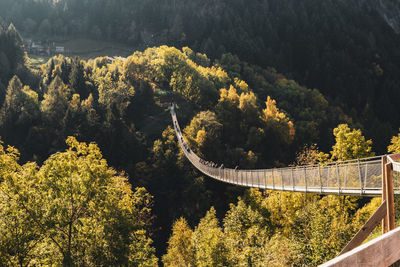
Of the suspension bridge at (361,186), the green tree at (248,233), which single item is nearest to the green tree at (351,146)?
the suspension bridge at (361,186)

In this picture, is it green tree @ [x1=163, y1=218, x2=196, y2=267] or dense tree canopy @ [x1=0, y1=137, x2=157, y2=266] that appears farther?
green tree @ [x1=163, y1=218, x2=196, y2=267]

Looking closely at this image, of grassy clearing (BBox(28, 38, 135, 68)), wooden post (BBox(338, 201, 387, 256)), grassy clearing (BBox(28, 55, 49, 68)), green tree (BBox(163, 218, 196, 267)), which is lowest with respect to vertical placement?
wooden post (BBox(338, 201, 387, 256))

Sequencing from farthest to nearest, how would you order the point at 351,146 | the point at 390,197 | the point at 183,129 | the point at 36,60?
1. the point at 36,60
2. the point at 183,129
3. the point at 351,146
4. the point at 390,197

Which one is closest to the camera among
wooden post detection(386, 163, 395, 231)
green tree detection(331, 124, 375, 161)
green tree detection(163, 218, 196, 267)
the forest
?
wooden post detection(386, 163, 395, 231)

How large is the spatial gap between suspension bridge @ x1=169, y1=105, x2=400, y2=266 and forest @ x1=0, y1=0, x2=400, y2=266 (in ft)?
6.57

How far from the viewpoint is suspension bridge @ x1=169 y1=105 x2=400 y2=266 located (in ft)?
7.43

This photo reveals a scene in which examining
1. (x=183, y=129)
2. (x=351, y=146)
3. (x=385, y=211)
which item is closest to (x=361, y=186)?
(x=385, y=211)

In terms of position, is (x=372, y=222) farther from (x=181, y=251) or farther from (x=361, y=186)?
(x=181, y=251)

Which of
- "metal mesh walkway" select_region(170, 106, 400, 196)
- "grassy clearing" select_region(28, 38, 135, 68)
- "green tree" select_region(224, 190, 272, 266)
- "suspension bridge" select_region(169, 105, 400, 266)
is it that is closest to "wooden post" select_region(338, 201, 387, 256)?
"suspension bridge" select_region(169, 105, 400, 266)

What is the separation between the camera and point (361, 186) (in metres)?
9.73

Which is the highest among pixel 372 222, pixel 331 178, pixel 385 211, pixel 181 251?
pixel 331 178

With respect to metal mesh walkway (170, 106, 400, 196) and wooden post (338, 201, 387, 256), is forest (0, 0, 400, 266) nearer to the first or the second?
metal mesh walkway (170, 106, 400, 196)

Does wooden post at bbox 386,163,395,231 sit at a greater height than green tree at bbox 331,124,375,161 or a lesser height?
lesser

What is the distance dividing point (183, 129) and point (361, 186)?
201ft
